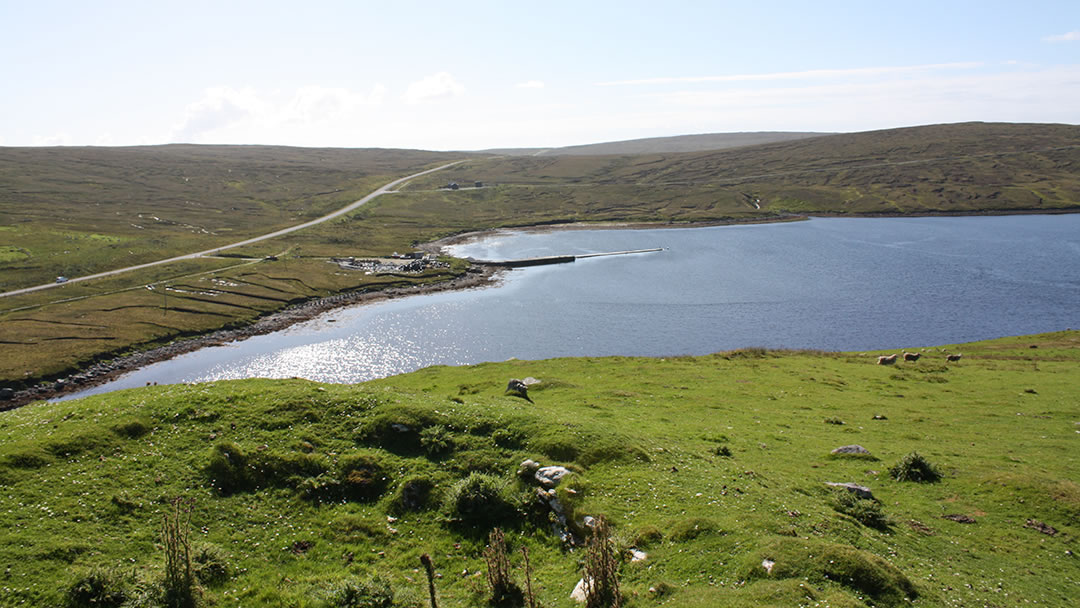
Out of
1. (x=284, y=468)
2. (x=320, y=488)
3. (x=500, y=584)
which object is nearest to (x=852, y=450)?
(x=500, y=584)

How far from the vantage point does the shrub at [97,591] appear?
53.0 ft

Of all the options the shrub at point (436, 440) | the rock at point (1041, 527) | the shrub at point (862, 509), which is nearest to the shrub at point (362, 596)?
the shrub at point (436, 440)

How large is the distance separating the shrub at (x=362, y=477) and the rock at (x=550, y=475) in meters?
5.99

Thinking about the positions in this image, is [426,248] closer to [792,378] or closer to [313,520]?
[792,378]

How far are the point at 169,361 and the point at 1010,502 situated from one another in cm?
9065

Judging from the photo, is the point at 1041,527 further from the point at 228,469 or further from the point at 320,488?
the point at 228,469

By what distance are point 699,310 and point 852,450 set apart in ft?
237

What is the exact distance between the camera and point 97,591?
1636 cm

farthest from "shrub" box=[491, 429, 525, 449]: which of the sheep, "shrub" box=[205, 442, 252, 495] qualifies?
the sheep

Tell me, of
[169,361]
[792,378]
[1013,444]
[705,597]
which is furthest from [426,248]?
[705,597]

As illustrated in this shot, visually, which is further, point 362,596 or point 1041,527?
point 1041,527

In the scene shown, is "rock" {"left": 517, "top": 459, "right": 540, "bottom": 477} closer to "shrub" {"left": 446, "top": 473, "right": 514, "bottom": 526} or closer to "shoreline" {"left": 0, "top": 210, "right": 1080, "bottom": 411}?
"shrub" {"left": 446, "top": 473, "right": 514, "bottom": 526}

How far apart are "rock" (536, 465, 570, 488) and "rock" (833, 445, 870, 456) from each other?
16583 mm

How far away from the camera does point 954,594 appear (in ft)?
58.7
